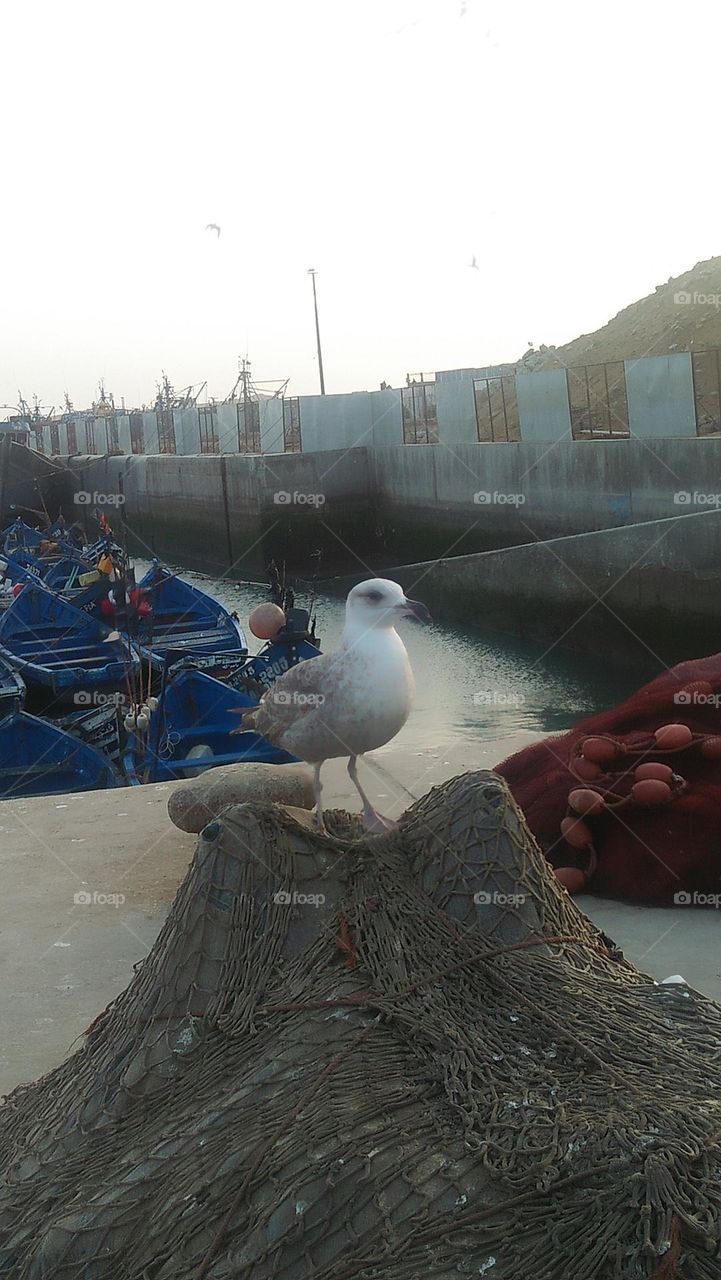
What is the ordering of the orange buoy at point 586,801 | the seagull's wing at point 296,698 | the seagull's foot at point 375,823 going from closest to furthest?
1. the seagull's foot at point 375,823
2. the seagull's wing at point 296,698
3. the orange buoy at point 586,801

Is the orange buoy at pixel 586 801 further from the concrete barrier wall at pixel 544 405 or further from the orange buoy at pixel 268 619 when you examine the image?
the concrete barrier wall at pixel 544 405

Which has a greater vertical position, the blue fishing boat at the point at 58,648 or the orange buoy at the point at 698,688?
the orange buoy at the point at 698,688

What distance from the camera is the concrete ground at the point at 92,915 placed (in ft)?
15.8

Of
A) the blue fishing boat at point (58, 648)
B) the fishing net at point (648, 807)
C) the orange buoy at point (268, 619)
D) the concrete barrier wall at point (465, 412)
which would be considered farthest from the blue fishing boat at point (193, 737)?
the concrete barrier wall at point (465, 412)

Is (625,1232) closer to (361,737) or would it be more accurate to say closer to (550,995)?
(550,995)

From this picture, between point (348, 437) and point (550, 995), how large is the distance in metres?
34.3

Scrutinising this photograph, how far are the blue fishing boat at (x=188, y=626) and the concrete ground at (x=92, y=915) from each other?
6500 millimetres

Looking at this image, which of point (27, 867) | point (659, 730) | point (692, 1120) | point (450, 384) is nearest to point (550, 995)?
point (692, 1120)

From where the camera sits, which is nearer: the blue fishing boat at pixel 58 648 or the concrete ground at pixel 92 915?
the concrete ground at pixel 92 915

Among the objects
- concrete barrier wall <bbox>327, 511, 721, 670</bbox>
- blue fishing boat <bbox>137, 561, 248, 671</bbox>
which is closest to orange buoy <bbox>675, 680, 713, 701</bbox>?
blue fishing boat <bbox>137, 561, 248, 671</bbox>

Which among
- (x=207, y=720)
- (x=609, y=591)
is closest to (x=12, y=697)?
(x=207, y=720)

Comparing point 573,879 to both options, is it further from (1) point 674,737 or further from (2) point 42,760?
(2) point 42,760

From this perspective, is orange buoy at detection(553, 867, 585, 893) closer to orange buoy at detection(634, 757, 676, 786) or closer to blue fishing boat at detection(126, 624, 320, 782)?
orange buoy at detection(634, 757, 676, 786)

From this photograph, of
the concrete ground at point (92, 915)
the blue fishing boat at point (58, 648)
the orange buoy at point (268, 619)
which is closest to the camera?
the concrete ground at point (92, 915)
